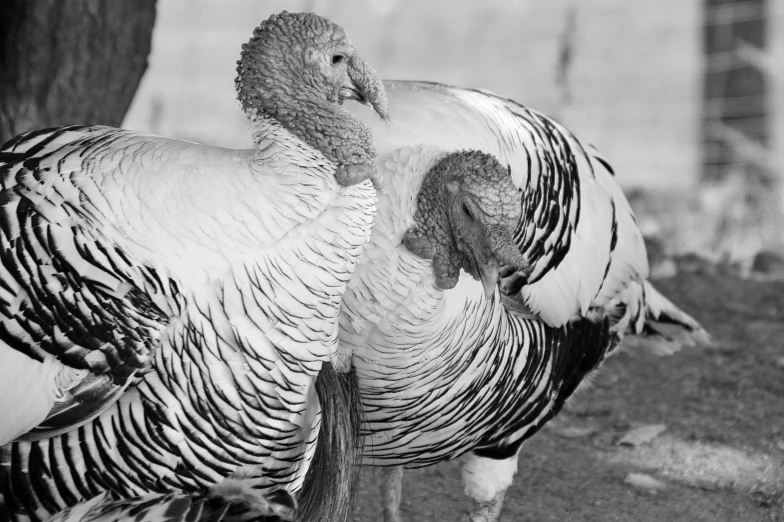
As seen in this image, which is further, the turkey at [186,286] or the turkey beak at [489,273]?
the turkey beak at [489,273]

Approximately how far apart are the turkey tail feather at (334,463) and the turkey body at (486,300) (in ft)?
0.39

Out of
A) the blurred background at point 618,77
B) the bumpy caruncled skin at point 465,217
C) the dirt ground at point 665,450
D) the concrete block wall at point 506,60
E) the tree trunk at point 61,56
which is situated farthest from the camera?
the concrete block wall at point 506,60

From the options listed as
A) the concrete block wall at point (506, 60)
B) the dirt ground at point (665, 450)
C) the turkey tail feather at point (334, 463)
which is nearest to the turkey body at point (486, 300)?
the turkey tail feather at point (334, 463)

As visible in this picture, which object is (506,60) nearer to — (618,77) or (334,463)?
(618,77)

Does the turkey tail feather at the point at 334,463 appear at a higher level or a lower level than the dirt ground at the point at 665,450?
higher

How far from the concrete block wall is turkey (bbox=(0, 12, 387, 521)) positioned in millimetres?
6820

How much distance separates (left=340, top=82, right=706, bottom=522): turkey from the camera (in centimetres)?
281

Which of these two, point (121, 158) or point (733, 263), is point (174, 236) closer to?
point (121, 158)

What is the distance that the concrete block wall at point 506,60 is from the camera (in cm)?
967

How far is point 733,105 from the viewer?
8.26m

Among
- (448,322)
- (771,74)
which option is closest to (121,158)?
(448,322)

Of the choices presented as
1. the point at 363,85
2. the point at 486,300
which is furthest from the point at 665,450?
the point at 363,85

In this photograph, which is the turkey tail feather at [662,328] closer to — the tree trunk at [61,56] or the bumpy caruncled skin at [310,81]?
the bumpy caruncled skin at [310,81]

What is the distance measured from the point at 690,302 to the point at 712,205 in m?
1.52
